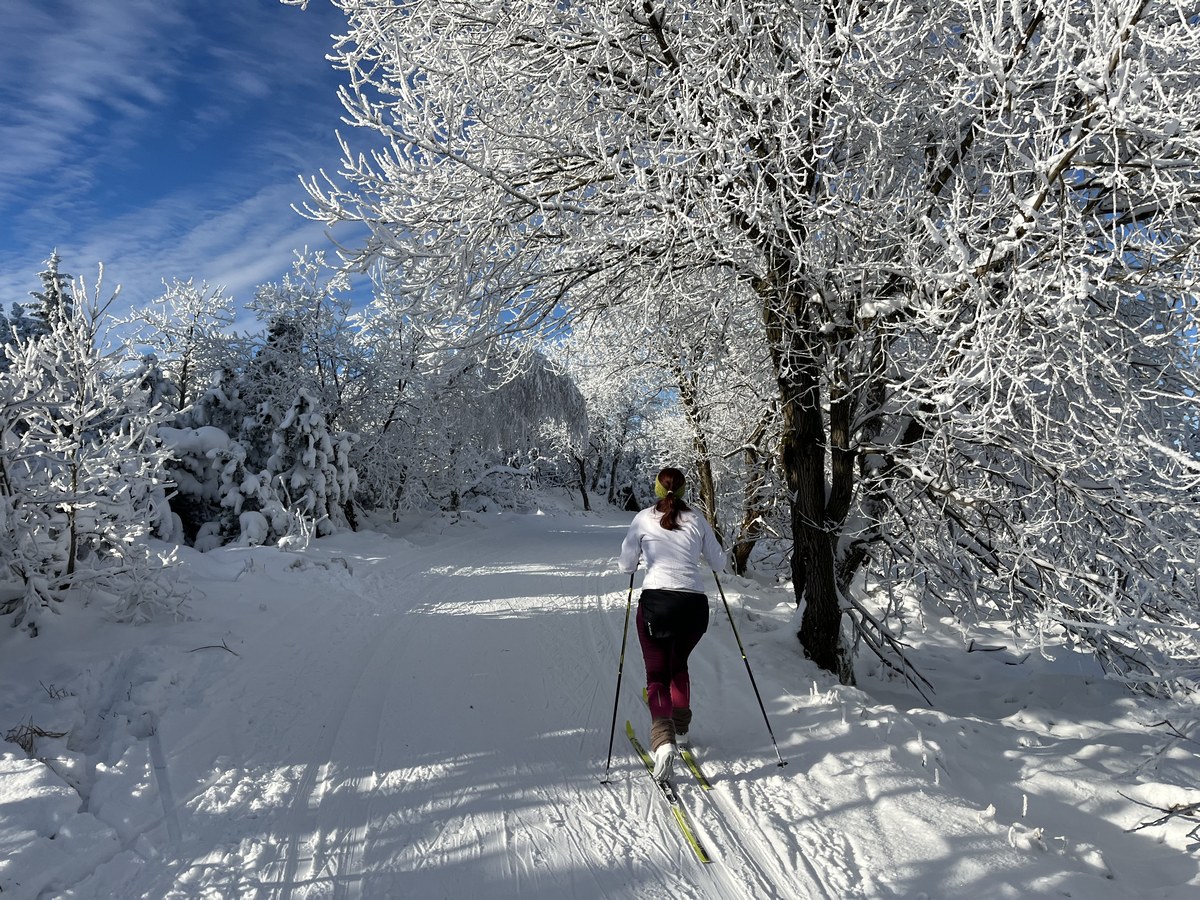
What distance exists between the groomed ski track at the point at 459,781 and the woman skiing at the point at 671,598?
43cm

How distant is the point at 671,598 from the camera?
4.16 meters

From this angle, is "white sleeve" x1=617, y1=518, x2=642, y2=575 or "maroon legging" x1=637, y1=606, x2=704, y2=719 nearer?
"maroon legging" x1=637, y1=606, x2=704, y2=719

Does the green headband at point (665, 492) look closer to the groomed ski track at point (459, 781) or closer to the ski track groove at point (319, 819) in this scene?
the groomed ski track at point (459, 781)

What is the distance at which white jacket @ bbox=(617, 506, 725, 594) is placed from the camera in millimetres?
4219

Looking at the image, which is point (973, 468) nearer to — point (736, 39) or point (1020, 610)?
point (1020, 610)

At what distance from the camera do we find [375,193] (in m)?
5.49

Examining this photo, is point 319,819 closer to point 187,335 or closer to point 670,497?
point 670,497

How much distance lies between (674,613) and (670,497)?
2.65 ft

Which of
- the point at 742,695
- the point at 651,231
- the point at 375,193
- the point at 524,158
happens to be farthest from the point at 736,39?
the point at 742,695

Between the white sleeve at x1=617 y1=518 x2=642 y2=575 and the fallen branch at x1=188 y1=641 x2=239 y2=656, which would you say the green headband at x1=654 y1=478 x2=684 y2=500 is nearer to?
the white sleeve at x1=617 y1=518 x2=642 y2=575

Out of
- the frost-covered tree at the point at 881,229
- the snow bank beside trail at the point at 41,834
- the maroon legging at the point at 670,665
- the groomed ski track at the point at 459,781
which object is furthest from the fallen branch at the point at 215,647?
the maroon legging at the point at 670,665

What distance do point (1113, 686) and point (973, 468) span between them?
129 inches

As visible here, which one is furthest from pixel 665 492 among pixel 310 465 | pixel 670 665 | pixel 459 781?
pixel 310 465

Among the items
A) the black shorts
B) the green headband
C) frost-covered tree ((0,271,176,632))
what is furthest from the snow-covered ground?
the green headband
